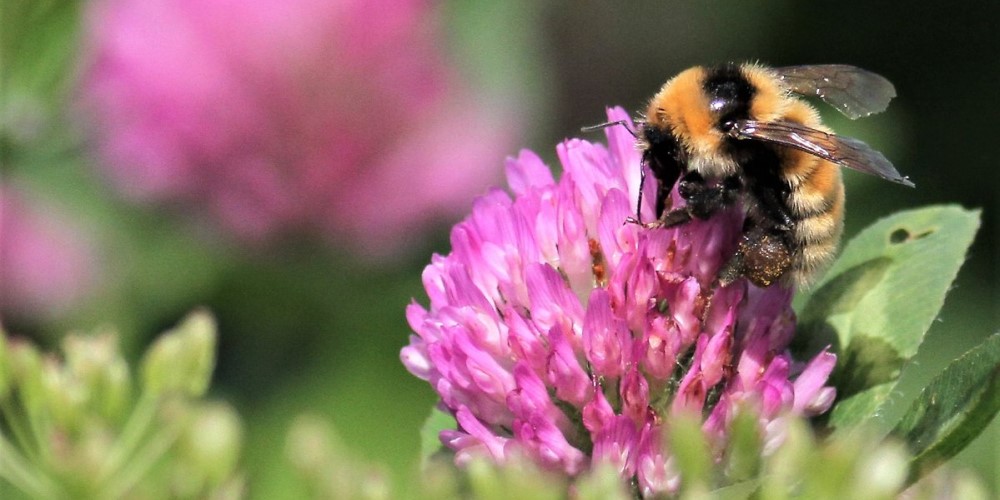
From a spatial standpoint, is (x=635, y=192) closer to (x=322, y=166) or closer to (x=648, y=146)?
(x=648, y=146)

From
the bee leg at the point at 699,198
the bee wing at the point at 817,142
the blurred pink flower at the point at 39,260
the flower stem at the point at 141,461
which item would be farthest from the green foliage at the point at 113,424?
the blurred pink flower at the point at 39,260

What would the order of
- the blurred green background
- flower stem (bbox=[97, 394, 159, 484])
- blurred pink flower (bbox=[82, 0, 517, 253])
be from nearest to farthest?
flower stem (bbox=[97, 394, 159, 484]), the blurred green background, blurred pink flower (bbox=[82, 0, 517, 253])

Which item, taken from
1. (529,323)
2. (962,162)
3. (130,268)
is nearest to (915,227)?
(529,323)

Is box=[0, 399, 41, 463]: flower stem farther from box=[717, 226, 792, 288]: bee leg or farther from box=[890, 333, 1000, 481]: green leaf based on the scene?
box=[890, 333, 1000, 481]: green leaf

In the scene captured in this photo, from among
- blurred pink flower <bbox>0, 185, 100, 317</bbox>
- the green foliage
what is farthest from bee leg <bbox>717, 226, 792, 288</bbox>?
blurred pink flower <bbox>0, 185, 100, 317</bbox>

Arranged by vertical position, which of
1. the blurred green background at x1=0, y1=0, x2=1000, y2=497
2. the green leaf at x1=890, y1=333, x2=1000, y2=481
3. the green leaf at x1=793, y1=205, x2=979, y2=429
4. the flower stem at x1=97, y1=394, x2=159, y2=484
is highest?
the blurred green background at x1=0, y1=0, x2=1000, y2=497

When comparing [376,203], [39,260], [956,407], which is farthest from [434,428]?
[39,260]

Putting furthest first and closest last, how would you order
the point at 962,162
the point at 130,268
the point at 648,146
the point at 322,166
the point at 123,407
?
the point at 962,162, the point at 130,268, the point at 322,166, the point at 648,146, the point at 123,407
